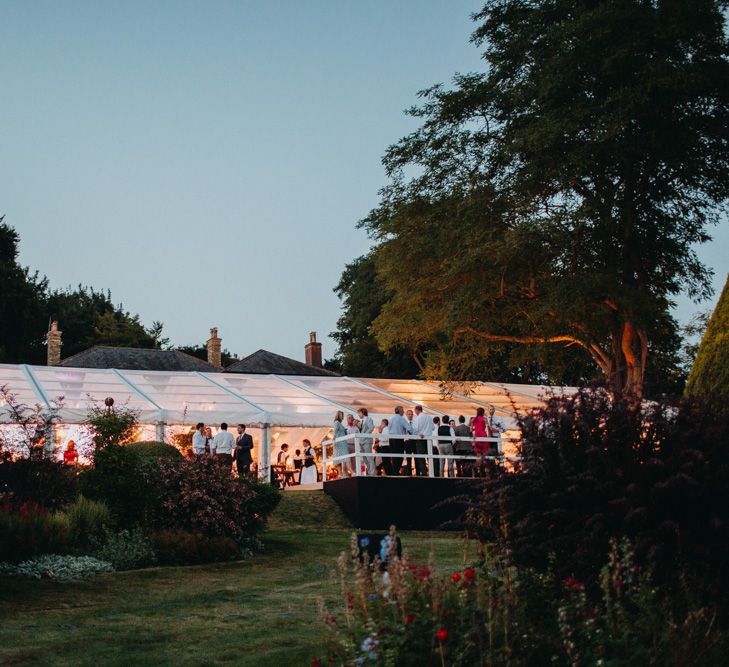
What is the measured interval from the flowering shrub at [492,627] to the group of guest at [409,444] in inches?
570

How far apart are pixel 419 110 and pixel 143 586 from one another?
745 inches

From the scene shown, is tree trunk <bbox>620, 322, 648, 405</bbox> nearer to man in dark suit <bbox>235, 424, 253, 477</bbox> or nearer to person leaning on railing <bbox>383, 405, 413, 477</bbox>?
person leaning on railing <bbox>383, 405, 413, 477</bbox>

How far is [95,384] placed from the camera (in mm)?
28984

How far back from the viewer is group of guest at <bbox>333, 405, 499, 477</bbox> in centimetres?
2247

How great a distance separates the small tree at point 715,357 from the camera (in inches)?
501

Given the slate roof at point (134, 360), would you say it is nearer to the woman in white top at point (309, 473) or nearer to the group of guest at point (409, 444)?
the woman in white top at point (309, 473)

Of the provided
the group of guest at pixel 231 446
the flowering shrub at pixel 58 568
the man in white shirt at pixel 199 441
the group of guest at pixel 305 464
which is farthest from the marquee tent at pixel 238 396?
the flowering shrub at pixel 58 568

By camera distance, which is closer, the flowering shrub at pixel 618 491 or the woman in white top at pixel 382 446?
the flowering shrub at pixel 618 491

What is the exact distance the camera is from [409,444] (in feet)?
75.2

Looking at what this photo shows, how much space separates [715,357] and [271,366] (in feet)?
127

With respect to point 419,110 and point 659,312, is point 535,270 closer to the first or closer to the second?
point 659,312

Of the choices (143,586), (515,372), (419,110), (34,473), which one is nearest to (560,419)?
(143,586)

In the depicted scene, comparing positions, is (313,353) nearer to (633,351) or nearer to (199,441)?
(633,351)

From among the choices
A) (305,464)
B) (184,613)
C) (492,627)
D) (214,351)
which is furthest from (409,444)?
(214,351)
